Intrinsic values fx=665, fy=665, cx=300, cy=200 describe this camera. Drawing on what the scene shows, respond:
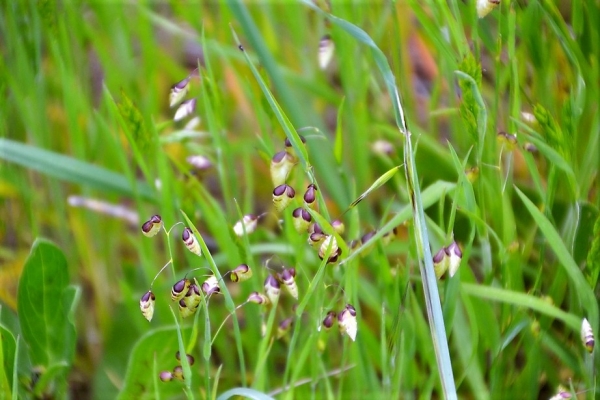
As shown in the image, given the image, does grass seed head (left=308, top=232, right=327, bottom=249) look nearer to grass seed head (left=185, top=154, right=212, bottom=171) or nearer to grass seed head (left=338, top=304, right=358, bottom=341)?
grass seed head (left=338, top=304, right=358, bottom=341)

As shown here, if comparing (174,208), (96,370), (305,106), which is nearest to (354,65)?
(305,106)

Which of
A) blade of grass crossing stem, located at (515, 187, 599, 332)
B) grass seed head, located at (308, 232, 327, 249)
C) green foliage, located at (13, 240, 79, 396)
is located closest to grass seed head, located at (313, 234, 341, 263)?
grass seed head, located at (308, 232, 327, 249)

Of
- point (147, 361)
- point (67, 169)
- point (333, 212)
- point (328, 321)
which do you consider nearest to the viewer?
point (328, 321)

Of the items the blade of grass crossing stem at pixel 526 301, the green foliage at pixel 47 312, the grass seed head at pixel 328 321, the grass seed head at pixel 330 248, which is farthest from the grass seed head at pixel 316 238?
the green foliage at pixel 47 312

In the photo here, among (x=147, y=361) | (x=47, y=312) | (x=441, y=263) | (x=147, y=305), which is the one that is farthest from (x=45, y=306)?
(x=441, y=263)

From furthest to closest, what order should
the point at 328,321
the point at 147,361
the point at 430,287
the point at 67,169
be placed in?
the point at 67,169 < the point at 147,361 < the point at 328,321 < the point at 430,287

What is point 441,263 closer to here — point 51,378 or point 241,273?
point 241,273
